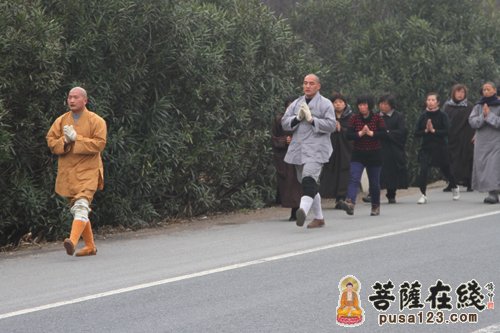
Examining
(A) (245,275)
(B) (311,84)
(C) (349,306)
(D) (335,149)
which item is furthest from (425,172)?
(C) (349,306)

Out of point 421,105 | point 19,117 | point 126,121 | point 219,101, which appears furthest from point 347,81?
point 19,117

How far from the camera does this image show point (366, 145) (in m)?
15.5

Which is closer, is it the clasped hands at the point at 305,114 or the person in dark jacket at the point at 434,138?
the clasped hands at the point at 305,114

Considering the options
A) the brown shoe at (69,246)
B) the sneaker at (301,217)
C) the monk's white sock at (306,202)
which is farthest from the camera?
the monk's white sock at (306,202)

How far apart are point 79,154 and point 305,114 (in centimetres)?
314

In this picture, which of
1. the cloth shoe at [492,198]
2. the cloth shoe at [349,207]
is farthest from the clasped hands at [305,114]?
the cloth shoe at [492,198]

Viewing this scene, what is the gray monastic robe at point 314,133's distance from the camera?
44.3ft

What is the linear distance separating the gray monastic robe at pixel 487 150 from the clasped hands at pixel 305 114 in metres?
4.39

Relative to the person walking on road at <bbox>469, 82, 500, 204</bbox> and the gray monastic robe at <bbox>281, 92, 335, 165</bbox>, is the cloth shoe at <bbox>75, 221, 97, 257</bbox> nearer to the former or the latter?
the gray monastic robe at <bbox>281, 92, 335, 165</bbox>

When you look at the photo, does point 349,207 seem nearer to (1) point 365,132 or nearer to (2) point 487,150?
(1) point 365,132

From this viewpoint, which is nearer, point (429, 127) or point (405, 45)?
point (429, 127)

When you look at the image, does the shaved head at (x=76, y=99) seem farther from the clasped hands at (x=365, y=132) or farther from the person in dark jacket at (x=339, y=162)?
the person in dark jacket at (x=339, y=162)

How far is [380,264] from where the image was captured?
1040 cm

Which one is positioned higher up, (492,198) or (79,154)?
(79,154)
